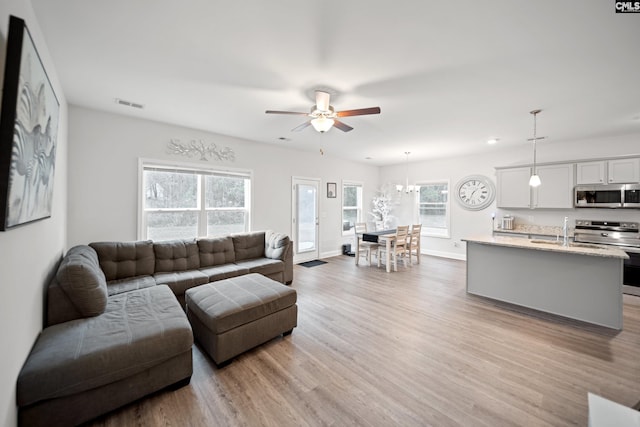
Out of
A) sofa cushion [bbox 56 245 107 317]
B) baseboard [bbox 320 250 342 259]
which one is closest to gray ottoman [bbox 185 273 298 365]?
sofa cushion [bbox 56 245 107 317]

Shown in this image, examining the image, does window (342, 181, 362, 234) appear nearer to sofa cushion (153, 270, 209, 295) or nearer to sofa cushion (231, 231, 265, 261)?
sofa cushion (231, 231, 265, 261)

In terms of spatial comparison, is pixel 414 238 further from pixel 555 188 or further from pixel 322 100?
pixel 322 100

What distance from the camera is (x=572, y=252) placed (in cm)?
289

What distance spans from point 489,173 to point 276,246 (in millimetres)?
5340

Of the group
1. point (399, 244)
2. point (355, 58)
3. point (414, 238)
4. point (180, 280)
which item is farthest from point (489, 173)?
point (180, 280)

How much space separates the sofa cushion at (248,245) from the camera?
422cm

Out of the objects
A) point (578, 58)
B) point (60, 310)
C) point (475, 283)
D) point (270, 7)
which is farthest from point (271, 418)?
point (578, 58)

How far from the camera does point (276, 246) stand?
432 cm

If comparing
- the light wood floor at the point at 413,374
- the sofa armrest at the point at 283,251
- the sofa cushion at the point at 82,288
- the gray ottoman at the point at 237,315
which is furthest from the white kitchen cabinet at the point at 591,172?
the sofa cushion at the point at 82,288

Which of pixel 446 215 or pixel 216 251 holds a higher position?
pixel 446 215

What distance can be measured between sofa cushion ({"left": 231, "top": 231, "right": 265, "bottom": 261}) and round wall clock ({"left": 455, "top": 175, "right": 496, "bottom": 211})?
5.13 m

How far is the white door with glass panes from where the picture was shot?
19.6ft

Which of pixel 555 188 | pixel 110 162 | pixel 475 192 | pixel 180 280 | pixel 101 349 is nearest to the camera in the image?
pixel 101 349

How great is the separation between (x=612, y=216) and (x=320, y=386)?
6.06 metres
